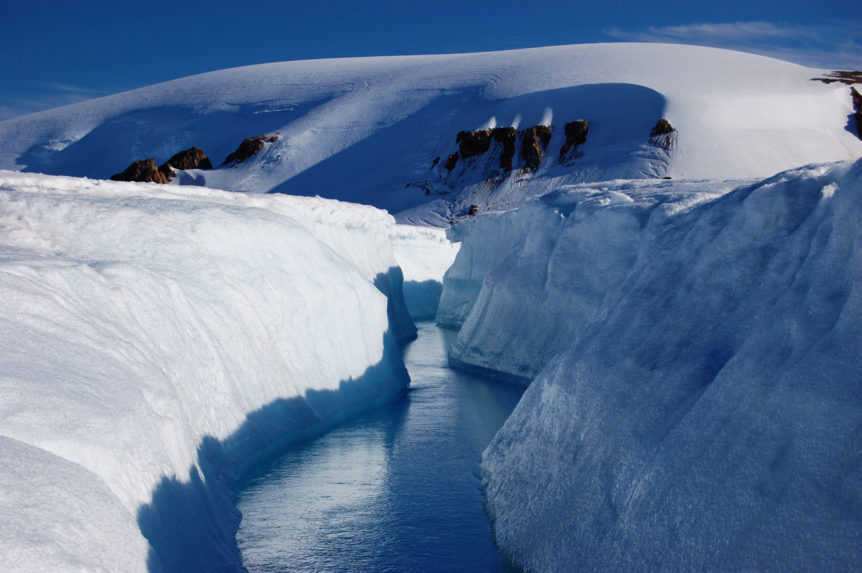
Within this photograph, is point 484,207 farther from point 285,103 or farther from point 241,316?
point 241,316

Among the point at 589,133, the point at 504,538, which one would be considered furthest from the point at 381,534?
the point at 589,133

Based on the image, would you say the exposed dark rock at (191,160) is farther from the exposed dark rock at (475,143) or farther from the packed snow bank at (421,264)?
the packed snow bank at (421,264)

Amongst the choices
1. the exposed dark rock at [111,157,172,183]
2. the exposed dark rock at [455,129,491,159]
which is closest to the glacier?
the exposed dark rock at [455,129,491,159]

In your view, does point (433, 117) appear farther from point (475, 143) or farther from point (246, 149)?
point (246, 149)

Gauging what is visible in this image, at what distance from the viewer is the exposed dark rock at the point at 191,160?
57.7 m

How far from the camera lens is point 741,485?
11.1 feet

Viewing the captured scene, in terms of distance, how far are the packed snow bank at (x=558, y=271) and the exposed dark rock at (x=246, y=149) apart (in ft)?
150

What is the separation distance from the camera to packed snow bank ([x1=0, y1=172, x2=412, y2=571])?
3.17m

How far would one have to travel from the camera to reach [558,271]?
41.2 ft

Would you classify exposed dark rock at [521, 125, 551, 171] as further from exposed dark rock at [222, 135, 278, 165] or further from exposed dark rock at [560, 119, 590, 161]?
exposed dark rock at [222, 135, 278, 165]

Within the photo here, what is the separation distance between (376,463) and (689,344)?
4493mm

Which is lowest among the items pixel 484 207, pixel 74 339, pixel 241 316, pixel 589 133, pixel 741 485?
pixel 484 207

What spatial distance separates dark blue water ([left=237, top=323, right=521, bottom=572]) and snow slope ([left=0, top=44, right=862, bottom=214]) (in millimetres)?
35242

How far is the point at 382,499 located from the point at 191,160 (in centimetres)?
5500
